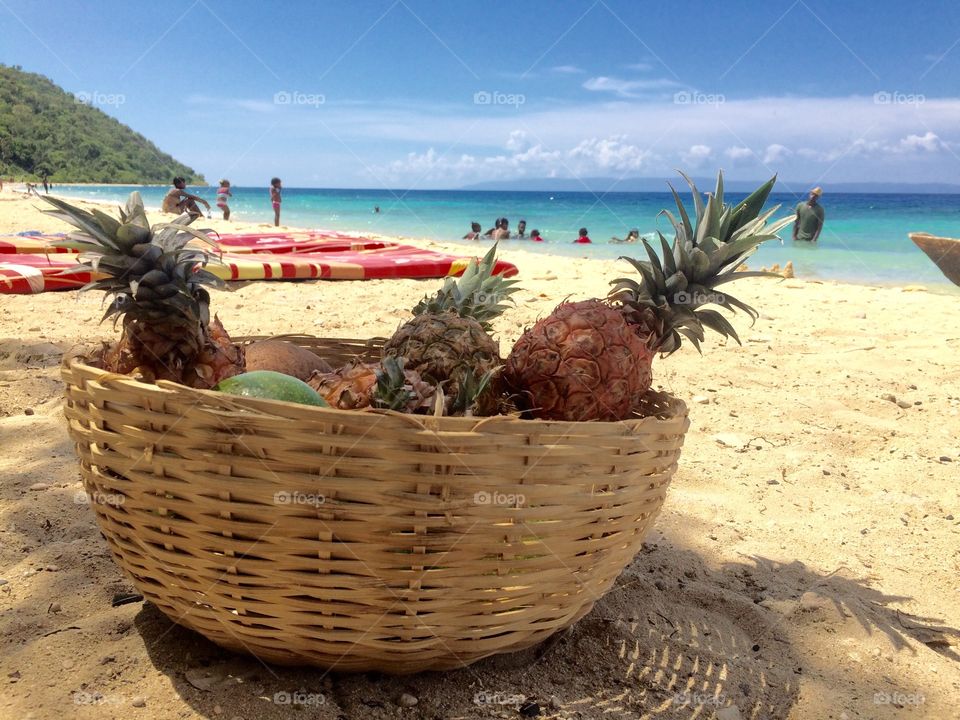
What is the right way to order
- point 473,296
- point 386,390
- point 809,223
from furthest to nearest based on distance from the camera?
point 809,223, point 473,296, point 386,390

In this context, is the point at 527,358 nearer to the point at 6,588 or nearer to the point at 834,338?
the point at 6,588

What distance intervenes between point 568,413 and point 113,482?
4.08 ft

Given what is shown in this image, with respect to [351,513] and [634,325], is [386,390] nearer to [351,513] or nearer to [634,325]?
[351,513]

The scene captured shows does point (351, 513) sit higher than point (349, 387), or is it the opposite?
point (349, 387)

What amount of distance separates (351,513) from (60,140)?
264 ft

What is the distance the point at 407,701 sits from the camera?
1782 mm

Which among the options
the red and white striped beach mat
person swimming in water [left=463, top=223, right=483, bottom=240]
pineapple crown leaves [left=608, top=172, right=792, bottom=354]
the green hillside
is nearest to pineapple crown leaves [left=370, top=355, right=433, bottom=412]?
pineapple crown leaves [left=608, top=172, right=792, bottom=354]

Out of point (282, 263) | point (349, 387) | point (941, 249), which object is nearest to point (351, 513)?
point (349, 387)

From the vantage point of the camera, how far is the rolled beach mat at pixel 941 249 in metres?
8.02

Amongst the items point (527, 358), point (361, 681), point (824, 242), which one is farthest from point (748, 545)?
point (824, 242)

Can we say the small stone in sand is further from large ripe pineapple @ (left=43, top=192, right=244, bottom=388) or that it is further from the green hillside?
the green hillside

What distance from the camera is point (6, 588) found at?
224 centimetres

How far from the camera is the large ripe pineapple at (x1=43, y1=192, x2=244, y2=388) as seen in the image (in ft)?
6.81

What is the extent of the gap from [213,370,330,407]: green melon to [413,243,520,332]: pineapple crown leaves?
0.71 meters
